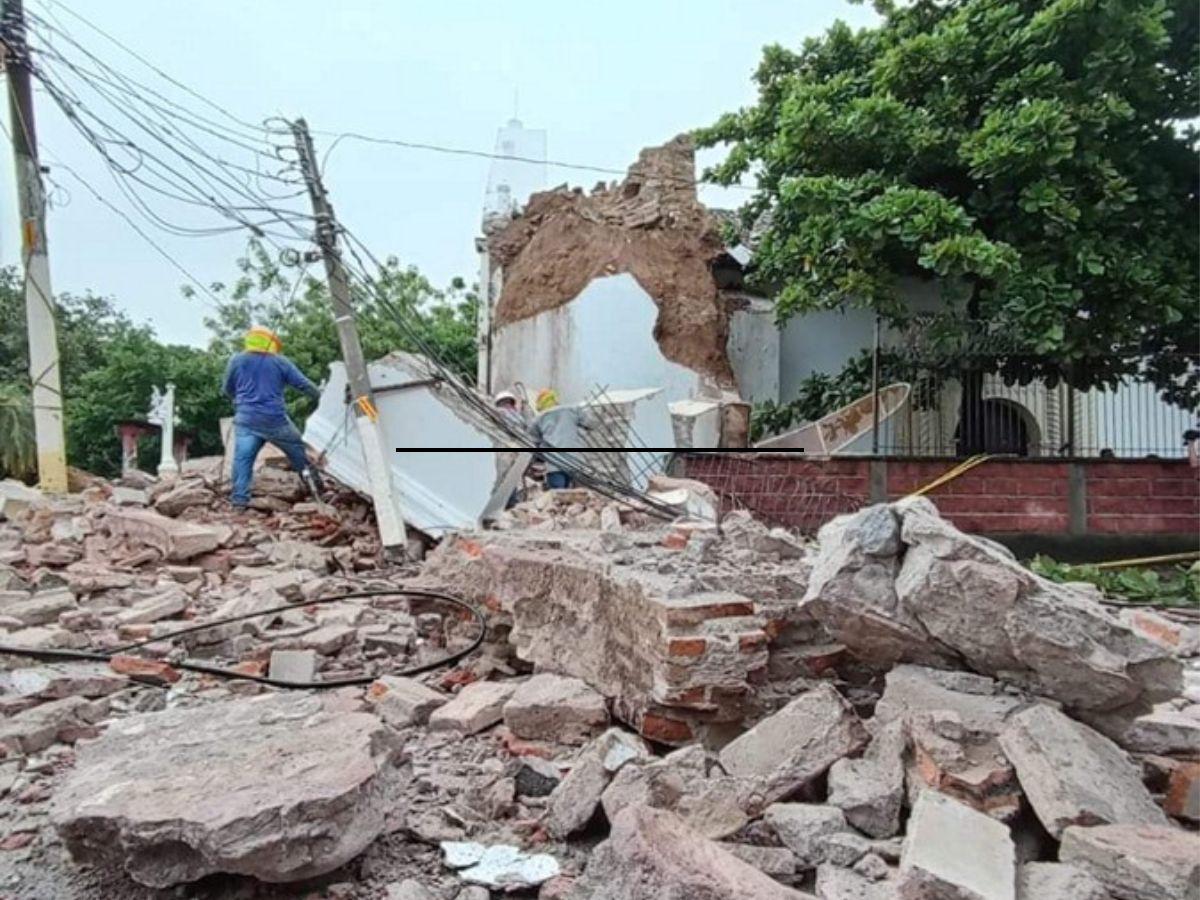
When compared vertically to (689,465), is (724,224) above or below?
above

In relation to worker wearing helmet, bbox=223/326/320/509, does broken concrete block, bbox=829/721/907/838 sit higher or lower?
lower

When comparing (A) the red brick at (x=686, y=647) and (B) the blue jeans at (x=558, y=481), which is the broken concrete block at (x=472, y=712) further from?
(B) the blue jeans at (x=558, y=481)

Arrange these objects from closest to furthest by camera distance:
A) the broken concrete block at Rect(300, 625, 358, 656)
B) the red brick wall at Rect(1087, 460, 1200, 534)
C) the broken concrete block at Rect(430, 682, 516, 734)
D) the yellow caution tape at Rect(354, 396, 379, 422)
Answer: the broken concrete block at Rect(430, 682, 516, 734) < the broken concrete block at Rect(300, 625, 358, 656) < the yellow caution tape at Rect(354, 396, 379, 422) < the red brick wall at Rect(1087, 460, 1200, 534)

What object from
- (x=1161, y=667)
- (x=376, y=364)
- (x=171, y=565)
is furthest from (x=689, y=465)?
(x=1161, y=667)

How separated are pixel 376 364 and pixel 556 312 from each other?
180 inches

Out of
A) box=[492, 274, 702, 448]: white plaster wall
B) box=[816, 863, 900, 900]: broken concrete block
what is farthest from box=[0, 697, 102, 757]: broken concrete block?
box=[492, 274, 702, 448]: white plaster wall

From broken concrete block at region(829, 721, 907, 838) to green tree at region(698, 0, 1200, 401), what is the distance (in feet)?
18.9

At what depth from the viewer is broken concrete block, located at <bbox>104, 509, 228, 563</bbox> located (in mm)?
5539

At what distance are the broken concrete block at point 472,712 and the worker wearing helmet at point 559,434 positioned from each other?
451cm

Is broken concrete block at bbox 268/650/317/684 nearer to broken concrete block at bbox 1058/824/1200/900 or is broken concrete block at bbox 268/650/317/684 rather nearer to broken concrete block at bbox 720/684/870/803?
broken concrete block at bbox 720/684/870/803

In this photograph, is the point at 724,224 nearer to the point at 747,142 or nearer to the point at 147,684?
the point at 747,142

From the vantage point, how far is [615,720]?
2.61 m

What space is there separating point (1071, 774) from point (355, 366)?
5833 millimetres

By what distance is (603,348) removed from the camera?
10.8m
